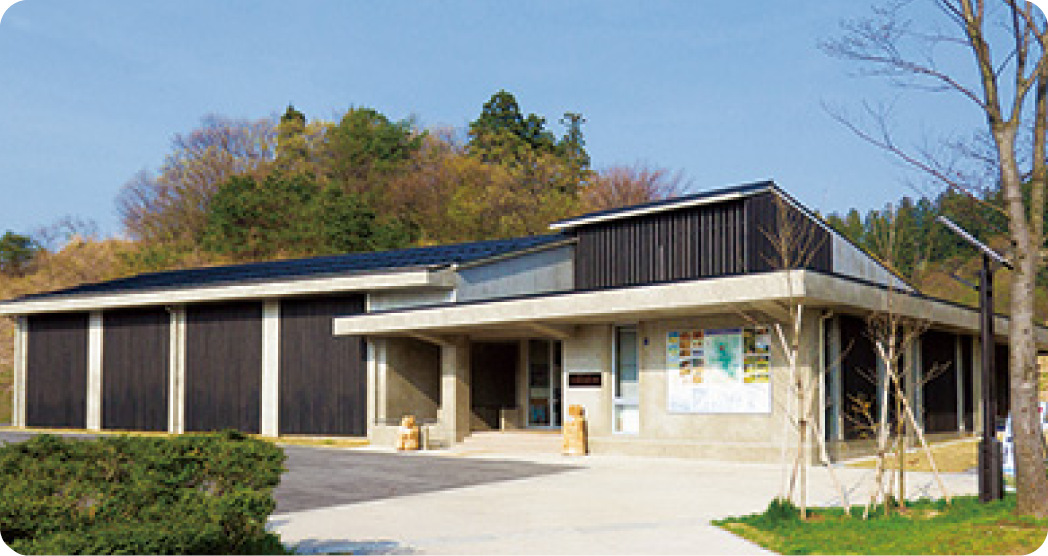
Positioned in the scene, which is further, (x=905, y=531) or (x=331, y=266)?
(x=331, y=266)

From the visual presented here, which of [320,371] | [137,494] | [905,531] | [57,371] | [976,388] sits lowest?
[905,531]

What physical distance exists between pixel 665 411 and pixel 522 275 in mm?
6931

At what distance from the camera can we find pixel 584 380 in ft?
71.3

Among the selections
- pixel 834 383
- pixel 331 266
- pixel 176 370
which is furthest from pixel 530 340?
pixel 176 370

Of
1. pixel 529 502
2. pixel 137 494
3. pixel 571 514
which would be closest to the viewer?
pixel 137 494

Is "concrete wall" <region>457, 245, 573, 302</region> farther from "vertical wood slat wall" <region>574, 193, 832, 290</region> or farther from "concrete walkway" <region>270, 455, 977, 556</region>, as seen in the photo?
"concrete walkway" <region>270, 455, 977, 556</region>

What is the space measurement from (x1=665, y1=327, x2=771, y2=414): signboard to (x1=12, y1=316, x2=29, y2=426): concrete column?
2354 centimetres

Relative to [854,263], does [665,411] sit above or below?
below

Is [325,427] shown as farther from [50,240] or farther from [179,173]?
[50,240]

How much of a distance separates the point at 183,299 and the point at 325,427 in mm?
6057

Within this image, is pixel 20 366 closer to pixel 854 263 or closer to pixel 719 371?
pixel 719 371

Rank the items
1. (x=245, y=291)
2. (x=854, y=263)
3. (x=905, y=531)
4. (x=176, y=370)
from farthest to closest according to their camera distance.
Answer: (x=176, y=370)
(x=245, y=291)
(x=854, y=263)
(x=905, y=531)

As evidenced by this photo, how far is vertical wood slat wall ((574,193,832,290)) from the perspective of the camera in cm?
2266

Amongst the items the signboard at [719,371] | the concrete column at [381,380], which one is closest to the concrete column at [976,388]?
the signboard at [719,371]
